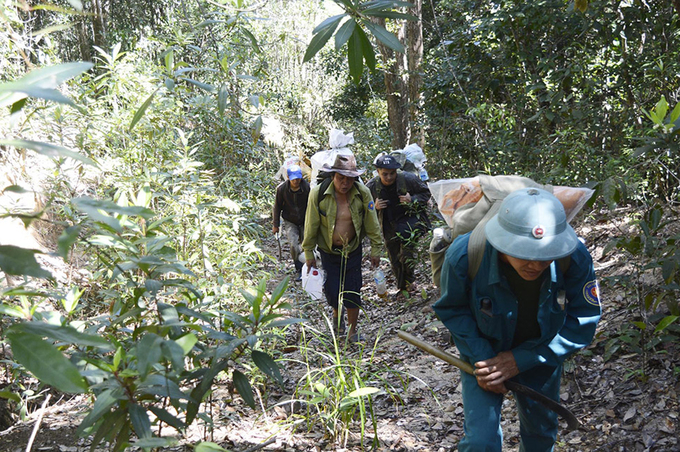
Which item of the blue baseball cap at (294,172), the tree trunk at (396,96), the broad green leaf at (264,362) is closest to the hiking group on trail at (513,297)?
the broad green leaf at (264,362)

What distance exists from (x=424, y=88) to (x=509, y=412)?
591 centimetres

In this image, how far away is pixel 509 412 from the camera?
457 cm

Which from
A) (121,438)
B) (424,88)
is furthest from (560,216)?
(424,88)

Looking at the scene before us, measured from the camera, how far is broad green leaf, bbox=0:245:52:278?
1.21m

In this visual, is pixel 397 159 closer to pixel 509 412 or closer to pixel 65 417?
pixel 509 412

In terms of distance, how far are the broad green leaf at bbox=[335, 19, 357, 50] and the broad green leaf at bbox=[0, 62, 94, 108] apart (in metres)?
0.84

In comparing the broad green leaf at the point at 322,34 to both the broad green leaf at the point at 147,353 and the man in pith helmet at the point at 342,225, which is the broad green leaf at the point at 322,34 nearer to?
the broad green leaf at the point at 147,353

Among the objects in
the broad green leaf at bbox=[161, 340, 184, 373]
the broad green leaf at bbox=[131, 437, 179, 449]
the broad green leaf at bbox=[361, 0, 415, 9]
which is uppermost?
the broad green leaf at bbox=[361, 0, 415, 9]

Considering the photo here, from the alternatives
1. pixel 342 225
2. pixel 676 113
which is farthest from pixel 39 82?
pixel 342 225

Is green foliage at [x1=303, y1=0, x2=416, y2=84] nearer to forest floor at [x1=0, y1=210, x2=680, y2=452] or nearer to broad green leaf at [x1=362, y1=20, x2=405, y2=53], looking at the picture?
broad green leaf at [x1=362, y1=20, x2=405, y2=53]

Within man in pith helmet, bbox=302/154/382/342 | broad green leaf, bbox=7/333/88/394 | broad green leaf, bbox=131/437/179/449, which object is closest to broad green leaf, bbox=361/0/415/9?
broad green leaf, bbox=7/333/88/394

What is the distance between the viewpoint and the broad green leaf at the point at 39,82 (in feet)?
3.69

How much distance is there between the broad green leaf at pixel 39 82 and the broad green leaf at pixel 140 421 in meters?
1.24

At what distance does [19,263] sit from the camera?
1.22 m
